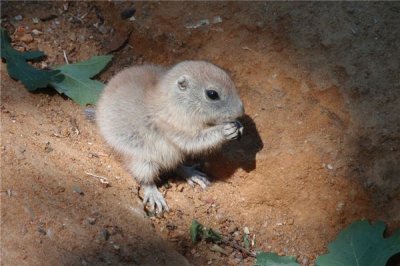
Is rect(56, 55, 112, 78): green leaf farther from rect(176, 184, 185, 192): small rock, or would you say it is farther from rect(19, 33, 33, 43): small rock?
rect(176, 184, 185, 192): small rock

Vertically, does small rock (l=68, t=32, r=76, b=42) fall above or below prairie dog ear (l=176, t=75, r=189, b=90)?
below

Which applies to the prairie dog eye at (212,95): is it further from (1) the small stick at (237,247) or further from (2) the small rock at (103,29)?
(2) the small rock at (103,29)

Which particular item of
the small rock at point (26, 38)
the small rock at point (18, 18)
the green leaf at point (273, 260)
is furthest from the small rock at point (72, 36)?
the green leaf at point (273, 260)

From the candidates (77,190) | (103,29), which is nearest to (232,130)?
(77,190)

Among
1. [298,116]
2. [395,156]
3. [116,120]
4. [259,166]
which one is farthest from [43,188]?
[395,156]

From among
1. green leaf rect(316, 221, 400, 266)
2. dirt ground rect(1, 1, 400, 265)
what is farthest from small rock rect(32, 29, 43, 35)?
green leaf rect(316, 221, 400, 266)
